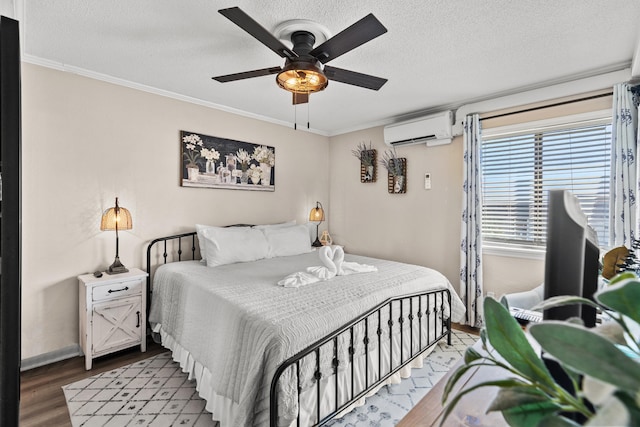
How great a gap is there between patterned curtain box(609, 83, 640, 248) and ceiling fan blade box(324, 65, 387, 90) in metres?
2.04

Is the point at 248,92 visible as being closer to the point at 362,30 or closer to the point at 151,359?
the point at 362,30

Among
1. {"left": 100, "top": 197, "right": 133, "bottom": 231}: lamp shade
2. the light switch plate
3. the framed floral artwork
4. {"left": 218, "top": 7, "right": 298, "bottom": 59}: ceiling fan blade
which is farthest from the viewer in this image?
the light switch plate

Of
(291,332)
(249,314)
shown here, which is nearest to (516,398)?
(291,332)

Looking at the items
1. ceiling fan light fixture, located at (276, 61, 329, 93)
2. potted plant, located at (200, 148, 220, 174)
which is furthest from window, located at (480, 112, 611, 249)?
potted plant, located at (200, 148, 220, 174)

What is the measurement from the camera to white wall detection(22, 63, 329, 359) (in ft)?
8.19

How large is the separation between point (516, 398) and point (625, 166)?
313cm

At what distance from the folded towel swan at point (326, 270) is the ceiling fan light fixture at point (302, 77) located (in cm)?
132

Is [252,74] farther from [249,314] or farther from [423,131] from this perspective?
[423,131]

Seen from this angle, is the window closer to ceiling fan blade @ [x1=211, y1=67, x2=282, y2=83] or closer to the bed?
the bed

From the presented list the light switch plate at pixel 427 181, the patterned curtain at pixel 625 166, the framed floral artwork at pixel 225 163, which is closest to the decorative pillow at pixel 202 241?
the framed floral artwork at pixel 225 163

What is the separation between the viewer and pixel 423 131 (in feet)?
11.9

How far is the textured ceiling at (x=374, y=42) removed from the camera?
1.84 m

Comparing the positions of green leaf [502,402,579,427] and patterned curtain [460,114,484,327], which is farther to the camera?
patterned curtain [460,114,484,327]

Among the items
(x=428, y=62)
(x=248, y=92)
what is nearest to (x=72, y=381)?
(x=248, y=92)
